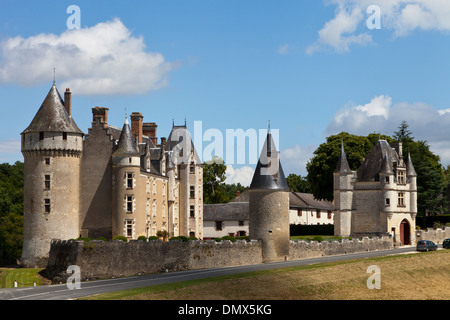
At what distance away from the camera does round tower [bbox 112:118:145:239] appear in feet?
183

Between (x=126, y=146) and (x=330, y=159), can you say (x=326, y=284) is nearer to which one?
(x=126, y=146)

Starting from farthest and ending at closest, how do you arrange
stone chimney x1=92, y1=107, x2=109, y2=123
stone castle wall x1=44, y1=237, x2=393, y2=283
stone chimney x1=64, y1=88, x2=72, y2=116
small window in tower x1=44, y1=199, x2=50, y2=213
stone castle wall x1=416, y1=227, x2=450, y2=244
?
stone castle wall x1=416, y1=227, x2=450, y2=244 → stone chimney x1=92, y1=107, x2=109, y2=123 → stone chimney x1=64, y1=88, x2=72, y2=116 → small window in tower x1=44, y1=199, x2=50, y2=213 → stone castle wall x1=44, y1=237, x2=393, y2=283

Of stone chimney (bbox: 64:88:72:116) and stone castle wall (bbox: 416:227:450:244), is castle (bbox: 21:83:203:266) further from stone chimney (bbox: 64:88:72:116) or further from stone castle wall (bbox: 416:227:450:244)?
stone castle wall (bbox: 416:227:450:244)

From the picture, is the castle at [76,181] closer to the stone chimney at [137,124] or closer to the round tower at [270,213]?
the stone chimney at [137,124]

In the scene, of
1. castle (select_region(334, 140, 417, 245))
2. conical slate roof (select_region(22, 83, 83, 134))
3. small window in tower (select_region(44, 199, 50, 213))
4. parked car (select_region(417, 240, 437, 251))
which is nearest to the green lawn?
small window in tower (select_region(44, 199, 50, 213))

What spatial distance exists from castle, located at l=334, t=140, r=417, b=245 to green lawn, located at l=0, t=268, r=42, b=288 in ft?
102

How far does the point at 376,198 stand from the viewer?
70438 millimetres

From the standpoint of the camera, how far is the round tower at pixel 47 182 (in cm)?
5534

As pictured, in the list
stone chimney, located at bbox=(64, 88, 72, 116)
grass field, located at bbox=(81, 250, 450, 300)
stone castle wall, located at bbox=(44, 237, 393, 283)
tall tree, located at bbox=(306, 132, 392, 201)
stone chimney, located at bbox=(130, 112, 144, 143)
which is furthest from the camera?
tall tree, located at bbox=(306, 132, 392, 201)

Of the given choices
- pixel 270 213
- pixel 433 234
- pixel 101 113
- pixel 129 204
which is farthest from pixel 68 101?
pixel 433 234

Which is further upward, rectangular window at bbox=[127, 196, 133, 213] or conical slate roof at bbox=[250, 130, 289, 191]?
conical slate roof at bbox=[250, 130, 289, 191]

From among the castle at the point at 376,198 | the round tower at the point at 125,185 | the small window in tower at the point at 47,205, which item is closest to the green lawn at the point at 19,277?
the small window in tower at the point at 47,205

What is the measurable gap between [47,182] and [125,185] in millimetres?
5970
